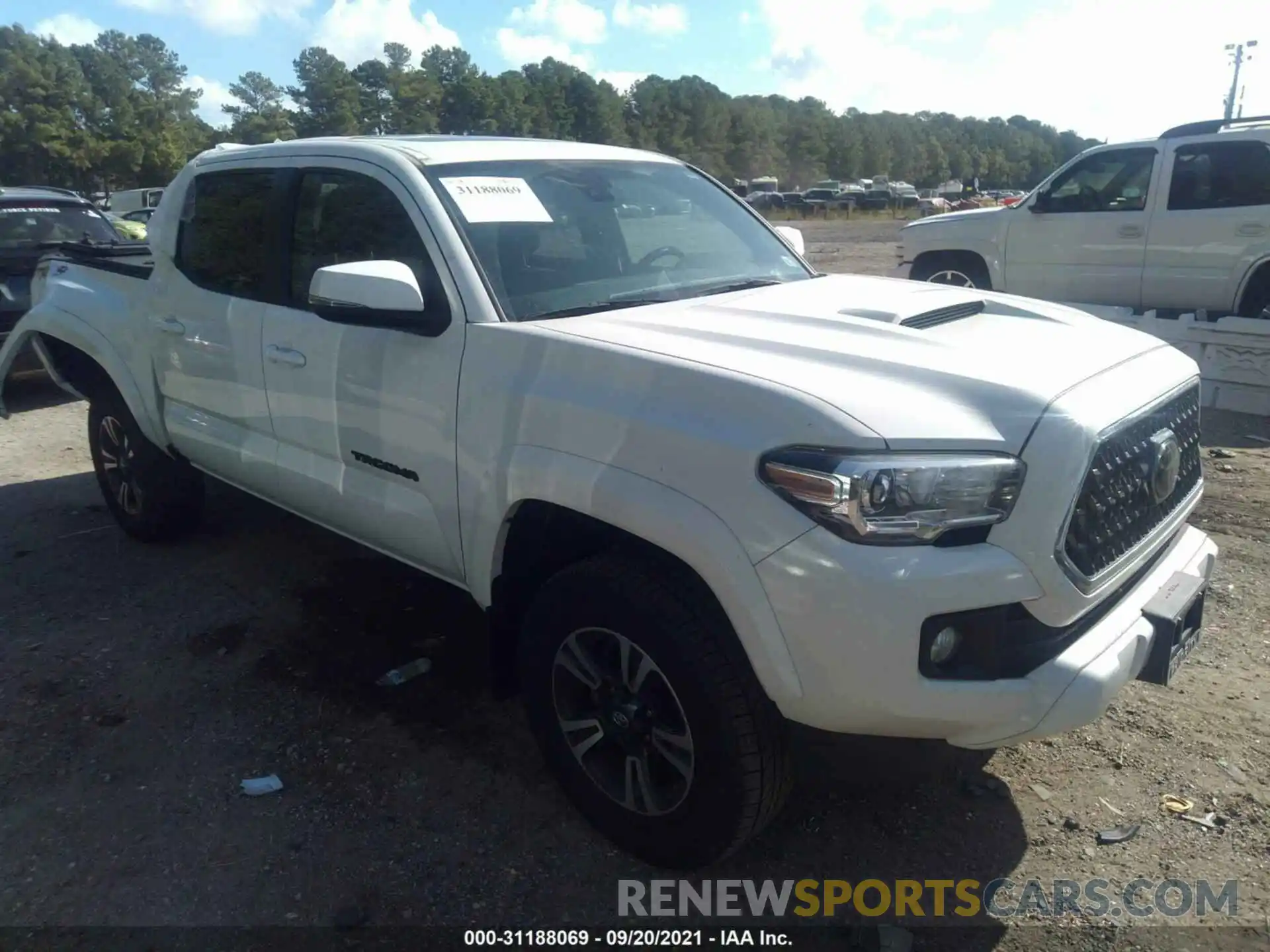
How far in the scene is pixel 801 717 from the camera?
2.23 m

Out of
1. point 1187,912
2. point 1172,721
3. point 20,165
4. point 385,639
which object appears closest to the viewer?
point 1187,912

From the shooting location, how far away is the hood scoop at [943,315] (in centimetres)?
282

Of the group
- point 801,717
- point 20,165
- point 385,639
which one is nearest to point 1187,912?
point 801,717

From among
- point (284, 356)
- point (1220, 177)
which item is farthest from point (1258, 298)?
point (284, 356)

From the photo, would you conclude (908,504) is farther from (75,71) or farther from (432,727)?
(75,71)

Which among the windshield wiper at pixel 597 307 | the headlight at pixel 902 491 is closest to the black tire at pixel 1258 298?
the windshield wiper at pixel 597 307

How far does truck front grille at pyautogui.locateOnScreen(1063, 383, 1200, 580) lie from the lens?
226 centimetres

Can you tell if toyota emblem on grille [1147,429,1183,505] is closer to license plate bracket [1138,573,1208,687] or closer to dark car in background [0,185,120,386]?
license plate bracket [1138,573,1208,687]

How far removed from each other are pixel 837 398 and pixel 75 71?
8024 centimetres

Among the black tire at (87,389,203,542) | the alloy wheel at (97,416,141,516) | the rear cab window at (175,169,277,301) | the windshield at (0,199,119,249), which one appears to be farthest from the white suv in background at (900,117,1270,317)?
the windshield at (0,199,119,249)

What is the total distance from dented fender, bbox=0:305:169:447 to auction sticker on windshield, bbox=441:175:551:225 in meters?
2.31

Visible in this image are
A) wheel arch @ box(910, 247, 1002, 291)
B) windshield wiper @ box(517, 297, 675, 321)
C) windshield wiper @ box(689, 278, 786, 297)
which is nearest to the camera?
windshield wiper @ box(517, 297, 675, 321)

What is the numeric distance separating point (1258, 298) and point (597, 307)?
757 centimetres

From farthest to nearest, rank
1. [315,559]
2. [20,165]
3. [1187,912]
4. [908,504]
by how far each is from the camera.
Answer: [20,165]
[315,559]
[1187,912]
[908,504]
